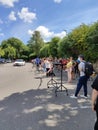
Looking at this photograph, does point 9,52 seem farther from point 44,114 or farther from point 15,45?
A: point 44,114

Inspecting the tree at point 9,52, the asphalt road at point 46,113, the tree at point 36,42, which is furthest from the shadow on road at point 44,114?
the tree at point 36,42

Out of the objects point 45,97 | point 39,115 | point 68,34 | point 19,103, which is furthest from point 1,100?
point 68,34

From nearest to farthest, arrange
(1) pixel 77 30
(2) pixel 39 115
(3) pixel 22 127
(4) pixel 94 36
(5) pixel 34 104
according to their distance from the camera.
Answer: (3) pixel 22 127 < (2) pixel 39 115 < (5) pixel 34 104 < (4) pixel 94 36 < (1) pixel 77 30

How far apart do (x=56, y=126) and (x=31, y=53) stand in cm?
11135

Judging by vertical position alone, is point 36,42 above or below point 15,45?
above

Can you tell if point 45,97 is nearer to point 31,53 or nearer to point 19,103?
point 19,103

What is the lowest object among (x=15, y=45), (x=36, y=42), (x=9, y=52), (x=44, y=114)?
(x=44, y=114)

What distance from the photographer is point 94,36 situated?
2184cm

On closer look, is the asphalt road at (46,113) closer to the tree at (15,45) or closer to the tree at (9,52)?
the tree at (9,52)

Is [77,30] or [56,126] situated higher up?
[77,30]

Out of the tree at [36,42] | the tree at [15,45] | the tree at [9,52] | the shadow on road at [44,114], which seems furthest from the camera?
the tree at [15,45]

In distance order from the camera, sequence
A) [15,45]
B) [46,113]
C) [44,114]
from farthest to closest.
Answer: [15,45], [46,113], [44,114]

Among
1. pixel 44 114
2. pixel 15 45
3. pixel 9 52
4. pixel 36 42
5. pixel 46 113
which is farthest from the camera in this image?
pixel 15 45

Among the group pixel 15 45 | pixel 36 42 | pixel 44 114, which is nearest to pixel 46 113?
pixel 44 114
